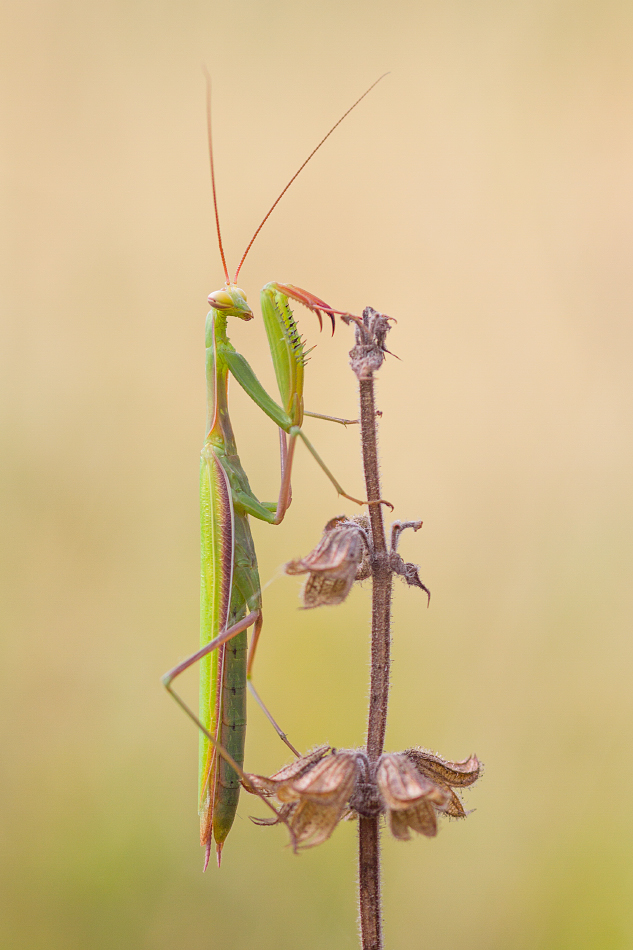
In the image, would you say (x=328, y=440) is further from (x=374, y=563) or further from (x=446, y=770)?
(x=446, y=770)

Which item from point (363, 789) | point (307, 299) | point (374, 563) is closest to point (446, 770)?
point (363, 789)

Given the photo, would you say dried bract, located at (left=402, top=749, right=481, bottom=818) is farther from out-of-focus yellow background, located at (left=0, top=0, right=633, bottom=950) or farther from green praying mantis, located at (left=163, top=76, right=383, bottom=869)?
out-of-focus yellow background, located at (left=0, top=0, right=633, bottom=950)

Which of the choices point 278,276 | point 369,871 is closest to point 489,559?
Answer: point 278,276

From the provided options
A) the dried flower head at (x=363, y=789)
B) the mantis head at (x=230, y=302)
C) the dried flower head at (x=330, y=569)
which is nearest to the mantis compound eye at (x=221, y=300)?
the mantis head at (x=230, y=302)

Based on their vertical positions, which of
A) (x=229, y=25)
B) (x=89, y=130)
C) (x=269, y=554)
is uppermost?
(x=229, y=25)

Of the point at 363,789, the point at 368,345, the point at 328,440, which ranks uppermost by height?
the point at 328,440

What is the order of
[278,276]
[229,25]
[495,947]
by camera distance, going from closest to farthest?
[495,947]
[278,276]
[229,25]

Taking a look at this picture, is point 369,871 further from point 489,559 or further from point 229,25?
point 229,25

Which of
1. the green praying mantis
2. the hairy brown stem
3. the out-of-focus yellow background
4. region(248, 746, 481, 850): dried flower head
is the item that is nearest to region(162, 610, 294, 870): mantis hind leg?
the green praying mantis
